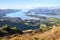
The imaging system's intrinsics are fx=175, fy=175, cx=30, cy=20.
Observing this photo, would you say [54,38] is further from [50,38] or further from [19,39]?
[19,39]

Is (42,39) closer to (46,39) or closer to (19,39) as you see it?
(46,39)

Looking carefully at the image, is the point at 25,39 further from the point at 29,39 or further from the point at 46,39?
the point at 46,39

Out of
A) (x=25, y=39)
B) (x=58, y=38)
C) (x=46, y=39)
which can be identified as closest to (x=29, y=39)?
(x=25, y=39)

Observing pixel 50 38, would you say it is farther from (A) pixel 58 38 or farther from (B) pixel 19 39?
(B) pixel 19 39


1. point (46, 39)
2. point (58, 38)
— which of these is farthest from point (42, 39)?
point (58, 38)

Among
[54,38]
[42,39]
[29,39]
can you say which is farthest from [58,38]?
[29,39]
